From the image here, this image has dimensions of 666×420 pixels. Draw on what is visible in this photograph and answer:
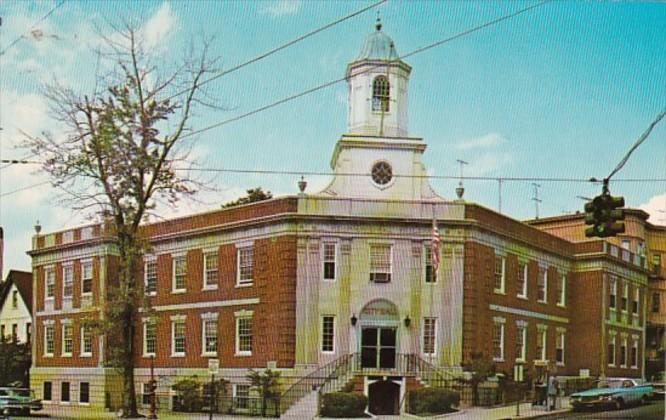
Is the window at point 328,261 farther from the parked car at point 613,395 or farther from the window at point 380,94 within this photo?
the parked car at point 613,395

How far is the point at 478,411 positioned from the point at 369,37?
98.3 inches

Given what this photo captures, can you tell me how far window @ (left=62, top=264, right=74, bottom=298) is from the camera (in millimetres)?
8148

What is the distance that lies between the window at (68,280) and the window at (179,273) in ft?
2.07

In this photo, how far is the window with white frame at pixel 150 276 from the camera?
817 cm

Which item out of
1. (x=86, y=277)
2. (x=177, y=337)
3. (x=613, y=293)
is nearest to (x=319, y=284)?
(x=177, y=337)

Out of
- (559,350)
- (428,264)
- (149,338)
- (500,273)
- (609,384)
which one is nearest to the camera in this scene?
(149,338)

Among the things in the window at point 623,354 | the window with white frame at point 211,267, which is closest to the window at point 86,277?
the window with white frame at point 211,267

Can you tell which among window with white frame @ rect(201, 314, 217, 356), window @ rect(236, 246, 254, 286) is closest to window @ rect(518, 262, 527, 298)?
window @ rect(236, 246, 254, 286)

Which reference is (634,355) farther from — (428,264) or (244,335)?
(244,335)

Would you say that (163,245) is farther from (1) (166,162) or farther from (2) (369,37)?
(2) (369,37)

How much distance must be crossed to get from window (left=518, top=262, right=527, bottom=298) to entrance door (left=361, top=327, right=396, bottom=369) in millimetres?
928

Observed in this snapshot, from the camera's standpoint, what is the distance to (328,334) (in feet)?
27.3

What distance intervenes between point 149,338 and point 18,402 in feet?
2.96

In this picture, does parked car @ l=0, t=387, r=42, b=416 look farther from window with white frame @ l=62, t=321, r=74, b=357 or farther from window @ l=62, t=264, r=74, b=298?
window @ l=62, t=264, r=74, b=298
